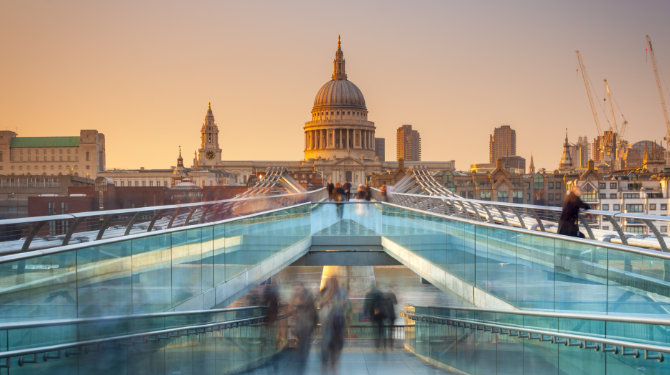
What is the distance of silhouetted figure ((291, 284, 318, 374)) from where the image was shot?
13339 millimetres

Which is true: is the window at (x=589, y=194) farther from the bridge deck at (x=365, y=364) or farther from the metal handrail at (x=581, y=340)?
the metal handrail at (x=581, y=340)

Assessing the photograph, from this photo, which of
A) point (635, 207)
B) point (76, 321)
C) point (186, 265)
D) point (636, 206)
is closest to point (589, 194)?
point (635, 207)

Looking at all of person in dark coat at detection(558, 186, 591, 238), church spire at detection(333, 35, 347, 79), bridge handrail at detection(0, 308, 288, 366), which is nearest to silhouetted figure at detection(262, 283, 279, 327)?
bridge handrail at detection(0, 308, 288, 366)

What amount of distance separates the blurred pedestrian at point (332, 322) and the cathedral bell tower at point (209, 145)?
427 ft

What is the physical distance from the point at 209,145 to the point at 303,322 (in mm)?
145198

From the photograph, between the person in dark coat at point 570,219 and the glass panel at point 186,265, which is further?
the person in dark coat at point 570,219

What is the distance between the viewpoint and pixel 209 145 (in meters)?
165

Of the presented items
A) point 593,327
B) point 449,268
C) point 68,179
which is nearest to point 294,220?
point 449,268

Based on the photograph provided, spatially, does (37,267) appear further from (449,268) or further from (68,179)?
(68,179)

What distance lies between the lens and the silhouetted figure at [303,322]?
43.8 ft

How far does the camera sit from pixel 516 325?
7289 mm

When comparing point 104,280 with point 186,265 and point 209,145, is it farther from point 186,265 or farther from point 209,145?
point 209,145

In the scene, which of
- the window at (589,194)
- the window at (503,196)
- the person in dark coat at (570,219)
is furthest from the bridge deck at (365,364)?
the window at (503,196)

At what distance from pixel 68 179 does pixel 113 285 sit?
89.9 m
